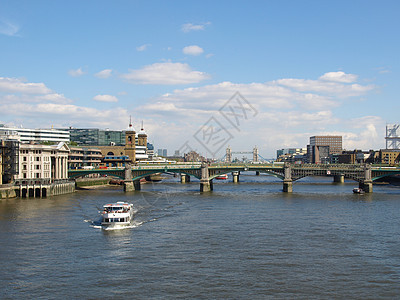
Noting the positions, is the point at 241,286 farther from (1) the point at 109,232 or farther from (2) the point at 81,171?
(2) the point at 81,171

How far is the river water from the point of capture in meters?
35.7

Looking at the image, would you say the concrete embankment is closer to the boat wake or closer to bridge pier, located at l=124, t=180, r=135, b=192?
bridge pier, located at l=124, t=180, r=135, b=192

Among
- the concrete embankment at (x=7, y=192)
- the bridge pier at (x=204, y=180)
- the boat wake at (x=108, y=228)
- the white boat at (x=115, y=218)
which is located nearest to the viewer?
the boat wake at (x=108, y=228)

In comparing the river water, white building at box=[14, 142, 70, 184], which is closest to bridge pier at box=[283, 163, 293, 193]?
the river water

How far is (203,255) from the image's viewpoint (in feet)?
151

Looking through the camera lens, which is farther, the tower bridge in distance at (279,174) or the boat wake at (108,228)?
the tower bridge in distance at (279,174)

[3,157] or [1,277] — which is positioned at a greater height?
[3,157]

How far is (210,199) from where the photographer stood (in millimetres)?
104500

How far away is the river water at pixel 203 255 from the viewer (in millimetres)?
35656

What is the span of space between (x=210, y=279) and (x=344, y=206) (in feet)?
193

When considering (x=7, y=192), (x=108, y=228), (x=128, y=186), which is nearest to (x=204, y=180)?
(x=128, y=186)

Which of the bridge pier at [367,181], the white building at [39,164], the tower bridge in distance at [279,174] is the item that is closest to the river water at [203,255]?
the white building at [39,164]

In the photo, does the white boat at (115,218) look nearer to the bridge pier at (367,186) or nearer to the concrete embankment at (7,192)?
the concrete embankment at (7,192)

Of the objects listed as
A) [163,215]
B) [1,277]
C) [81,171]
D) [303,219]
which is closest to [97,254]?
[1,277]
